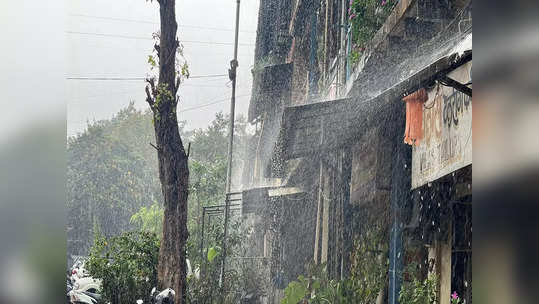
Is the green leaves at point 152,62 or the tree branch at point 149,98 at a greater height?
the green leaves at point 152,62

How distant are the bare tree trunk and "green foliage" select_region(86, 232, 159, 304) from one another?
3.2 inches

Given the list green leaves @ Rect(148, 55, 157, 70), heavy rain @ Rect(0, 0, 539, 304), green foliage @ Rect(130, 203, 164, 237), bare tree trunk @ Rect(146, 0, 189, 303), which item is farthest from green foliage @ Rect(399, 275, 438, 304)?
green leaves @ Rect(148, 55, 157, 70)

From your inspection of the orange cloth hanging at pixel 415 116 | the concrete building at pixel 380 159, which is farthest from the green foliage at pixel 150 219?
the orange cloth hanging at pixel 415 116

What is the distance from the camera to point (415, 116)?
2596 mm

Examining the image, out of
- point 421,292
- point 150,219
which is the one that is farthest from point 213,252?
point 421,292

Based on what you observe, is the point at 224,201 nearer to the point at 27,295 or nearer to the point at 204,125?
the point at 204,125

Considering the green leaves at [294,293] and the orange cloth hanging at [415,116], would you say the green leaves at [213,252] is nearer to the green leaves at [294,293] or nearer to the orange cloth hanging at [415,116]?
the green leaves at [294,293]

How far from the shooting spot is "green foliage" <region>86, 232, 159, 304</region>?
13.5 feet

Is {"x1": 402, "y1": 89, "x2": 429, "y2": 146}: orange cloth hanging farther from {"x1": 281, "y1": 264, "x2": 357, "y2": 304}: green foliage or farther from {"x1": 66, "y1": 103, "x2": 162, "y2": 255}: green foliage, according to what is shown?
{"x1": 66, "y1": 103, "x2": 162, "y2": 255}: green foliage

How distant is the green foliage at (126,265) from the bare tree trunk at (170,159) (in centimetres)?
8

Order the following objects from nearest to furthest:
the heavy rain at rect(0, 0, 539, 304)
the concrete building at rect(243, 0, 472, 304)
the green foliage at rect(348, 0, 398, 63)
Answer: the concrete building at rect(243, 0, 472, 304) < the heavy rain at rect(0, 0, 539, 304) < the green foliage at rect(348, 0, 398, 63)

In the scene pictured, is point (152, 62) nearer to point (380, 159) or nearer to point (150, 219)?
point (150, 219)

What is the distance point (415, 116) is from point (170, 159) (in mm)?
2233

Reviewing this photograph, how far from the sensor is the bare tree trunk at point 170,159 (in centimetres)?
425
